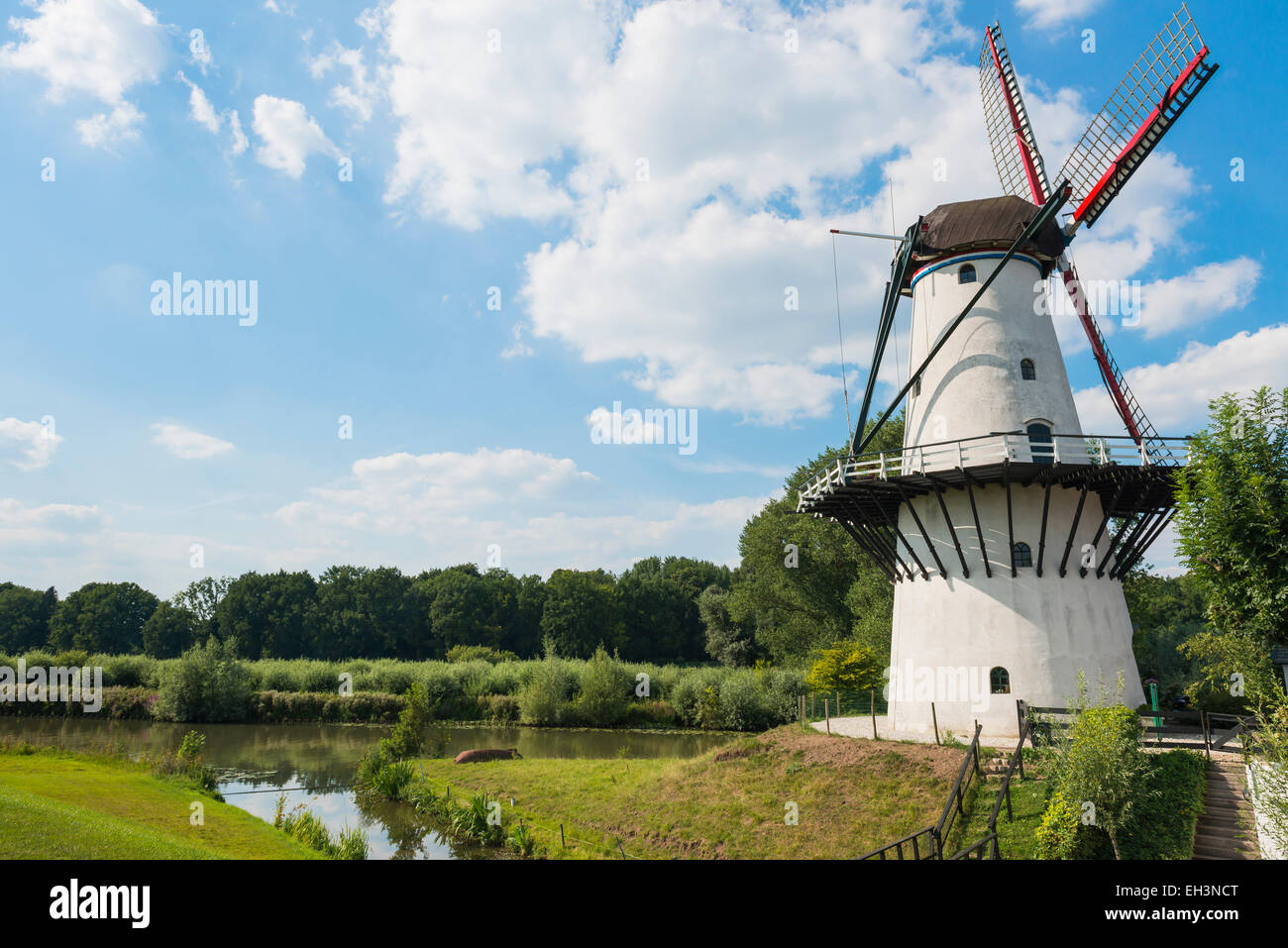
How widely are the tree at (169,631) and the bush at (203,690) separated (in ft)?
125

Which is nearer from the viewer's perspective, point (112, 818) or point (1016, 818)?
point (1016, 818)

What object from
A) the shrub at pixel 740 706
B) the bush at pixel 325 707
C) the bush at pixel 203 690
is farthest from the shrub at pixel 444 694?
the shrub at pixel 740 706

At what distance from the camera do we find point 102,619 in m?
78.1

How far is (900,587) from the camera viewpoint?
2269 centimetres

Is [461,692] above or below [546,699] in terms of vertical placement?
below

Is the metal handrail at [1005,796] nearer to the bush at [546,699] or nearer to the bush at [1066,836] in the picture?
the bush at [1066,836]

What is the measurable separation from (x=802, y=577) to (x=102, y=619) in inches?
2958

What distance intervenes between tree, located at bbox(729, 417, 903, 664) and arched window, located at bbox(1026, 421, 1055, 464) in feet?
72.9

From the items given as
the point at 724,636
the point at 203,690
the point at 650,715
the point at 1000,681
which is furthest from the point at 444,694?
the point at 1000,681

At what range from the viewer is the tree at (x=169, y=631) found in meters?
74.9

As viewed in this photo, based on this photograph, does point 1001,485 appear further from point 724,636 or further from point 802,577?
point 724,636

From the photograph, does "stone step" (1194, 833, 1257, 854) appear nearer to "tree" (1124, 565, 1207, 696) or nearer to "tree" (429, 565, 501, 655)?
"tree" (1124, 565, 1207, 696)
